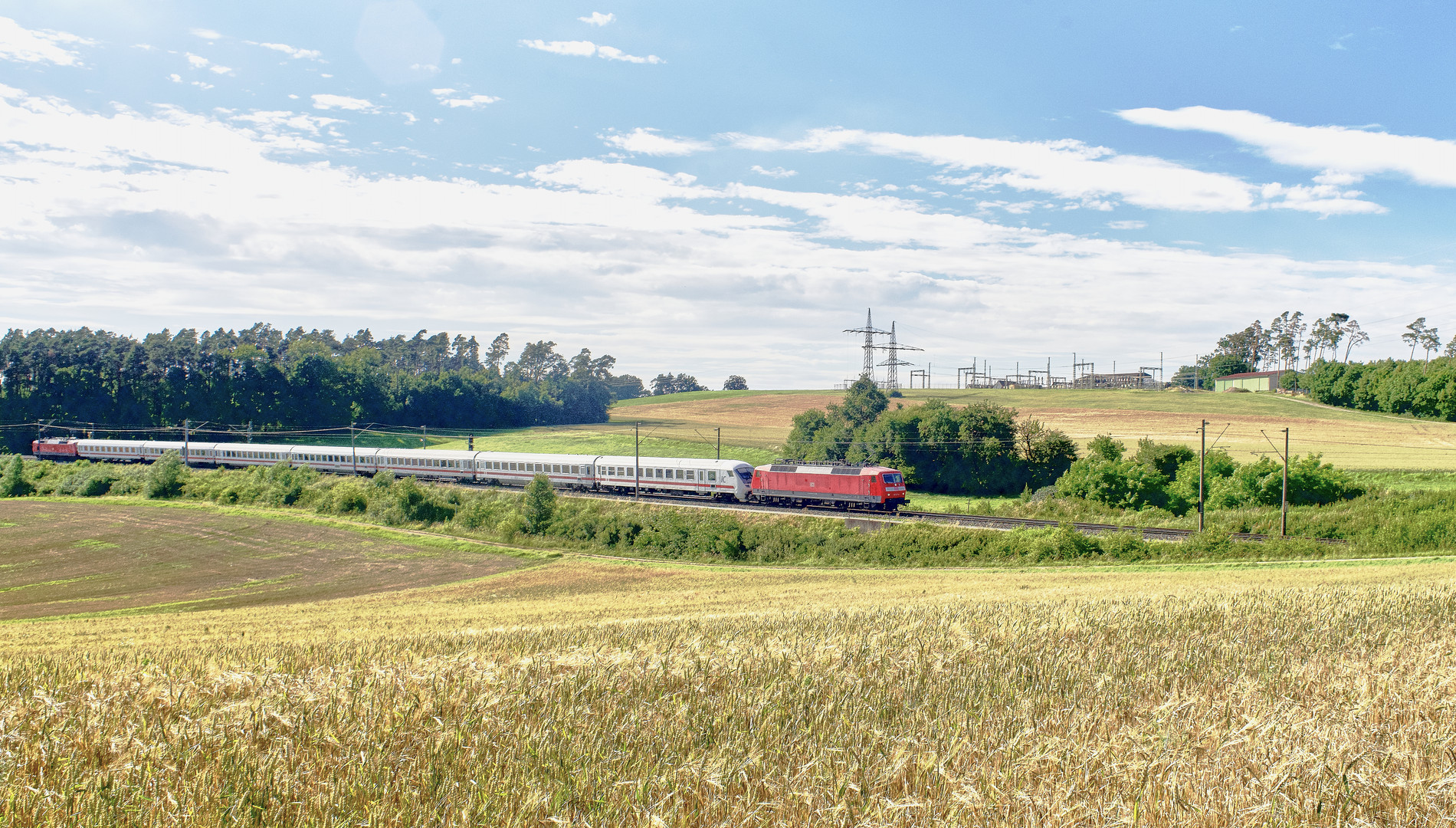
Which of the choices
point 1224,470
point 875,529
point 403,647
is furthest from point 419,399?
point 403,647

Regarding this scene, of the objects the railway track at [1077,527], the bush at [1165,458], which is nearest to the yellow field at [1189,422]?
the bush at [1165,458]

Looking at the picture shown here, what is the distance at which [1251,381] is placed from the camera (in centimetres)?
15300

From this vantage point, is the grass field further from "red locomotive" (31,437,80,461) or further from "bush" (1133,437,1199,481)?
"red locomotive" (31,437,80,461)

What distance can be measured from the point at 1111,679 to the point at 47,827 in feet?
26.3

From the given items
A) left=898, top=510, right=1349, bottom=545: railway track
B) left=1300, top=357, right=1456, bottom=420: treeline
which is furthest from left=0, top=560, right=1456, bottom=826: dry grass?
left=1300, top=357, right=1456, bottom=420: treeline

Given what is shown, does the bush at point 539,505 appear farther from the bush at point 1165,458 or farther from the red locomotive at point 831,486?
the bush at point 1165,458

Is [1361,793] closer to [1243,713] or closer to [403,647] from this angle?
[1243,713]

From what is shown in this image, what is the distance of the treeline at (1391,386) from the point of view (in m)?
102

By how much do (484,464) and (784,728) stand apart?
241 feet

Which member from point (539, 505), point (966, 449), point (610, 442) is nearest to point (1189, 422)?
point (966, 449)

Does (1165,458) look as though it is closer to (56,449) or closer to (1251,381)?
(1251,381)

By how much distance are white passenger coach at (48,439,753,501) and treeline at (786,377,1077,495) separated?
19693mm

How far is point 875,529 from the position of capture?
51.6m

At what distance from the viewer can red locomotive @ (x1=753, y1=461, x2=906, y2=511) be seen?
5762 centimetres
